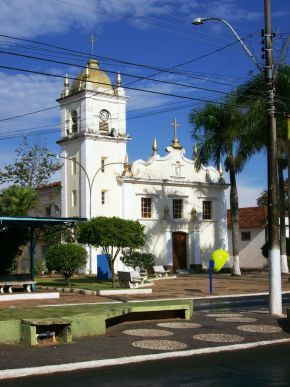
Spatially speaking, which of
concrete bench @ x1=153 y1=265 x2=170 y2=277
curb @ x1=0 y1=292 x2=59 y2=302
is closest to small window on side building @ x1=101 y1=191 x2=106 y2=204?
concrete bench @ x1=153 y1=265 x2=170 y2=277

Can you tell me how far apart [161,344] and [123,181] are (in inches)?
1253

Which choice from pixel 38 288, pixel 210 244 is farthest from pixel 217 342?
pixel 210 244

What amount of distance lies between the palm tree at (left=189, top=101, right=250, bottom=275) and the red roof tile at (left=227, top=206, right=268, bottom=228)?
1560cm

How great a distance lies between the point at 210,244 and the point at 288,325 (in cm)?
3344

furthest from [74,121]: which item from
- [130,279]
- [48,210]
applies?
[130,279]

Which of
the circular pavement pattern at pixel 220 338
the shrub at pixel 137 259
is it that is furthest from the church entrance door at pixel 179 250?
the circular pavement pattern at pixel 220 338

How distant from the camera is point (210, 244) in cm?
4681

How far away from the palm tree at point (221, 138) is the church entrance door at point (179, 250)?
7.50m

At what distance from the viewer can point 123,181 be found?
4253cm

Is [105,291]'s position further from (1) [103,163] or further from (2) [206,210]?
(2) [206,210]

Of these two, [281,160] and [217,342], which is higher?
[281,160]

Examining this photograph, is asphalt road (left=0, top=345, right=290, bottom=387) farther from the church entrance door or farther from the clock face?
the clock face

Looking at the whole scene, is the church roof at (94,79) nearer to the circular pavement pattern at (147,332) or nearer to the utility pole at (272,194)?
the utility pole at (272,194)

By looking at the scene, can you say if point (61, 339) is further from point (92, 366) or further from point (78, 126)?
point (78, 126)
